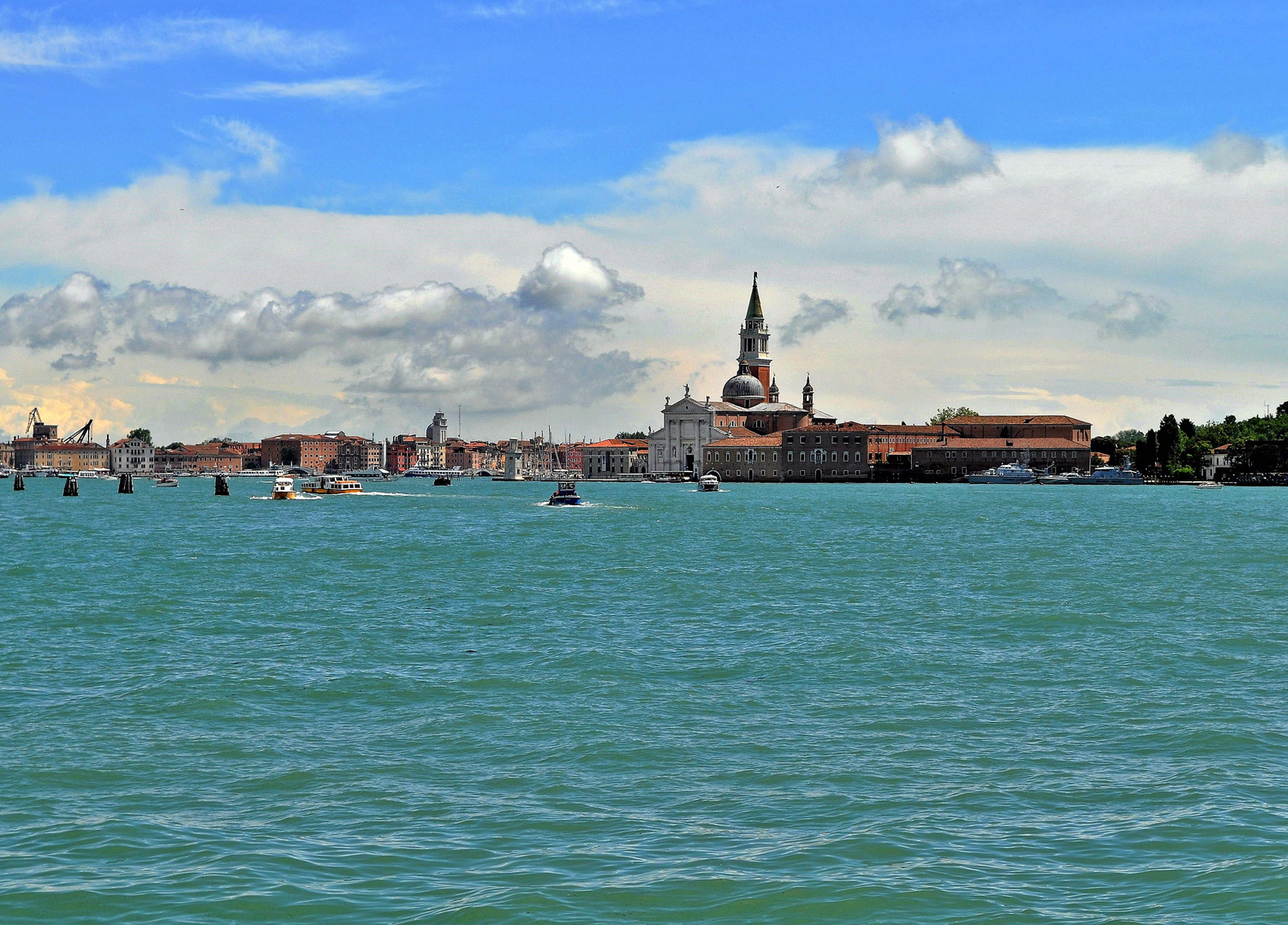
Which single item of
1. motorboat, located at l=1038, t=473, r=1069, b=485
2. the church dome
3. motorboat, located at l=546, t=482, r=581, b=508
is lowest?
motorboat, located at l=546, t=482, r=581, b=508

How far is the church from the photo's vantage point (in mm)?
178250

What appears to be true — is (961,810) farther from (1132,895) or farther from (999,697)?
(999,697)

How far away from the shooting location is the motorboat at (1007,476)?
536ft

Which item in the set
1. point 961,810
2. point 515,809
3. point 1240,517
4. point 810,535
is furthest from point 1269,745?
→ point 1240,517

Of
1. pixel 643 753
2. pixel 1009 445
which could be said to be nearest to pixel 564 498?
pixel 643 753

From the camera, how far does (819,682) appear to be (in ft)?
53.2

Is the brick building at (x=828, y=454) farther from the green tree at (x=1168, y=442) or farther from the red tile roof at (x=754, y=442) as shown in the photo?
the green tree at (x=1168, y=442)

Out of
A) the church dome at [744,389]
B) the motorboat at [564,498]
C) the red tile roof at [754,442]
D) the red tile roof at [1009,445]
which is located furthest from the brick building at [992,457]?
the motorboat at [564,498]

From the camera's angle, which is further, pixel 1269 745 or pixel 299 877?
pixel 1269 745

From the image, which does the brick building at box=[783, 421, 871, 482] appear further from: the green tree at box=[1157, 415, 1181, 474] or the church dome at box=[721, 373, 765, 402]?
the green tree at box=[1157, 415, 1181, 474]

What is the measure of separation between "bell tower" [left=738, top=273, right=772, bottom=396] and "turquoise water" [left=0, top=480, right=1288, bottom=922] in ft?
521

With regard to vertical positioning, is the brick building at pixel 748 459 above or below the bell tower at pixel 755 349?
below

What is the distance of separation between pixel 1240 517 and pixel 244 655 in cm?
6339

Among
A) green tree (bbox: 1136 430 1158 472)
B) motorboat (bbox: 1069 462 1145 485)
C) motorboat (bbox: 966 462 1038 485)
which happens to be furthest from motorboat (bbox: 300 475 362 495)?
green tree (bbox: 1136 430 1158 472)
